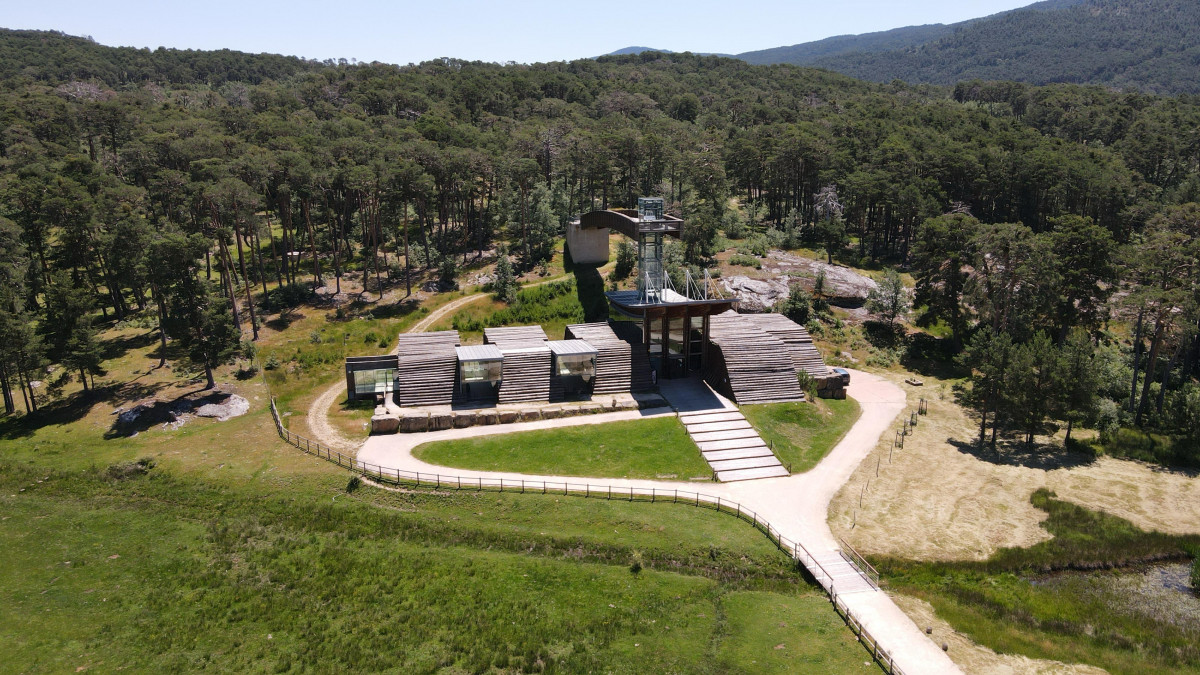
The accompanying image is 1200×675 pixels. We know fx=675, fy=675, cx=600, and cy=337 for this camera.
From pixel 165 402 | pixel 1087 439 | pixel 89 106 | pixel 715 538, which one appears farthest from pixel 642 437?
pixel 89 106

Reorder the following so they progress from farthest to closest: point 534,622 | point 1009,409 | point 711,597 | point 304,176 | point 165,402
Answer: point 304,176 → point 165,402 → point 1009,409 → point 711,597 → point 534,622

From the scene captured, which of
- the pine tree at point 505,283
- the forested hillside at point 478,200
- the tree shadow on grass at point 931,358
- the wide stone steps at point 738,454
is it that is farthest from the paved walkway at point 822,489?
the pine tree at point 505,283

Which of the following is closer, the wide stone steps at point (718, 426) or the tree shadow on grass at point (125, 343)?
the wide stone steps at point (718, 426)

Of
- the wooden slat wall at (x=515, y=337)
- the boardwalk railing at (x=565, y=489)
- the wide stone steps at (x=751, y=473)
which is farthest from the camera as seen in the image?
the wooden slat wall at (x=515, y=337)

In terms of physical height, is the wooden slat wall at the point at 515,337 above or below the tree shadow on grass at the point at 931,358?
above

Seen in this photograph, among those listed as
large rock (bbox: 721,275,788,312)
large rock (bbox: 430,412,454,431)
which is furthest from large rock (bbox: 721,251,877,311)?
large rock (bbox: 430,412,454,431)

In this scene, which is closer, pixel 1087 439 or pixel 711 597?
pixel 711 597

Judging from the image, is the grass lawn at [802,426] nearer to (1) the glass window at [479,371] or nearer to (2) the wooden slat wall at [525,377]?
(2) the wooden slat wall at [525,377]

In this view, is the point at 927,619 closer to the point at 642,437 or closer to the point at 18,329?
the point at 642,437
